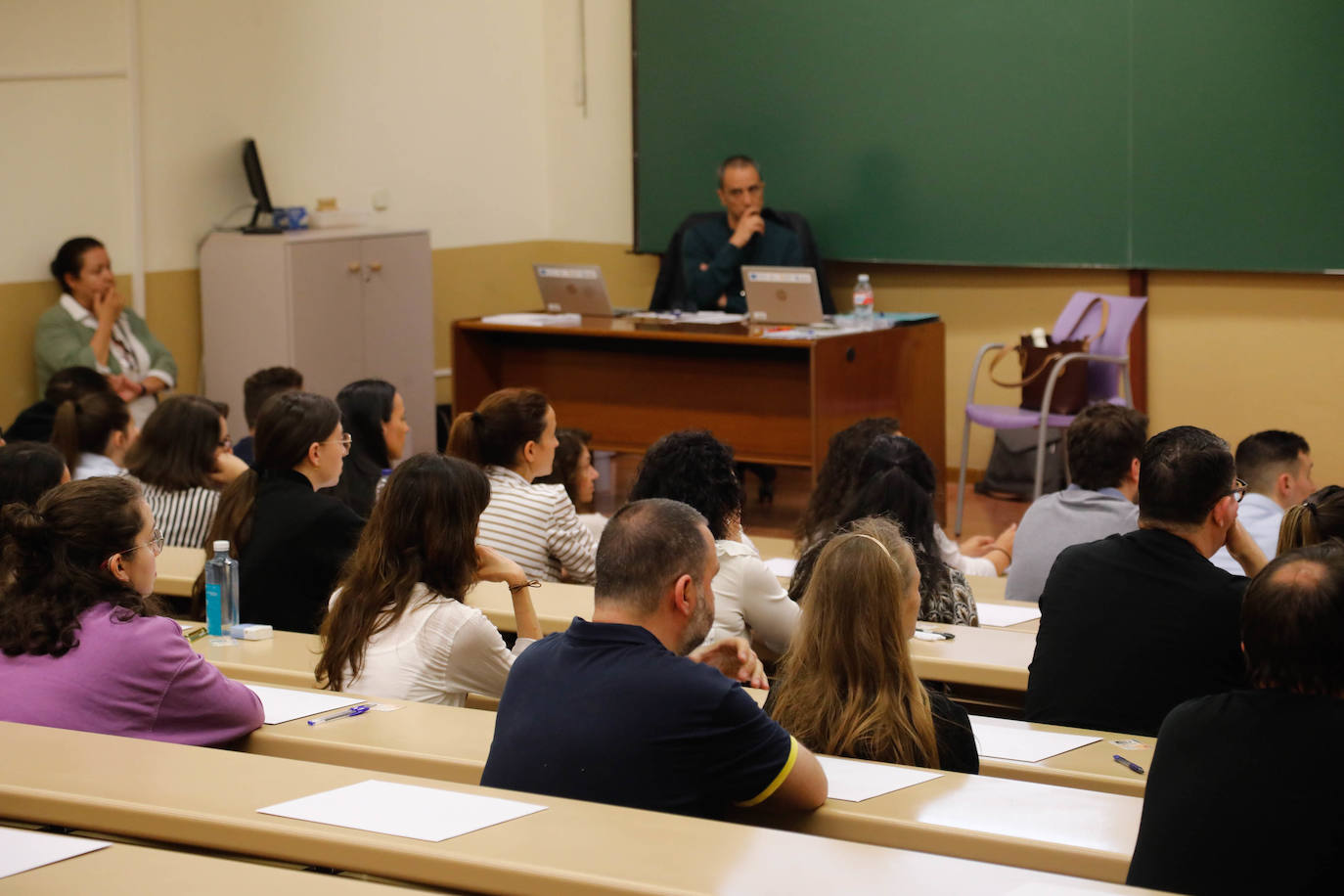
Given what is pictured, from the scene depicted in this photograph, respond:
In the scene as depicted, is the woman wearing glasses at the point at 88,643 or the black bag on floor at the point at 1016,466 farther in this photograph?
the black bag on floor at the point at 1016,466

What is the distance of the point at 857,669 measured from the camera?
7.64 ft

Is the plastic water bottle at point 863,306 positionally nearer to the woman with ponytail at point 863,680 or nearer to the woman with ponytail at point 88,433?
the woman with ponytail at point 88,433

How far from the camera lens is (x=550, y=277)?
7.29m

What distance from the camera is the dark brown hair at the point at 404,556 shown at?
291 cm

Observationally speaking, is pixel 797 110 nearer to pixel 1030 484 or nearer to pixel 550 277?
pixel 550 277

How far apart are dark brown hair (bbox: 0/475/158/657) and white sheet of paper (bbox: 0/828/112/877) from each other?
1.59ft

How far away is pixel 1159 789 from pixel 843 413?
458 cm

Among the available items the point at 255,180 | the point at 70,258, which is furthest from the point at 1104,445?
the point at 255,180

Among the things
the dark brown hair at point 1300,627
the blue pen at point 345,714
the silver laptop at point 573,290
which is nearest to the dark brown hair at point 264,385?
the silver laptop at point 573,290

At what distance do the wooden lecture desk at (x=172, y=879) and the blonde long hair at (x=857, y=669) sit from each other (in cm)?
73

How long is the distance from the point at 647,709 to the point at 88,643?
1.02 metres

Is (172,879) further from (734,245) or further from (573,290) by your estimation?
(734,245)

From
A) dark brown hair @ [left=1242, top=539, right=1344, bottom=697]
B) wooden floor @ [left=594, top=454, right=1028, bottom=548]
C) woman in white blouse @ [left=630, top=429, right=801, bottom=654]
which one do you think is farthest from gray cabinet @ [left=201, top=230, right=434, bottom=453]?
dark brown hair @ [left=1242, top=539, right=1344, bottom=697]

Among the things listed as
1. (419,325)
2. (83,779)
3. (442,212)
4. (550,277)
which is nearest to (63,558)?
(83,779)
